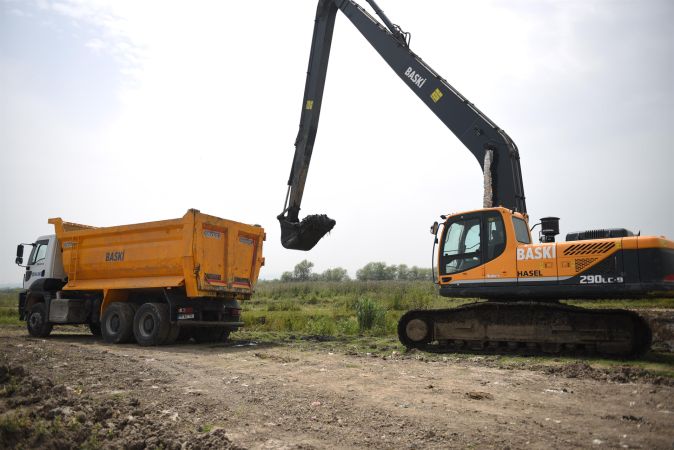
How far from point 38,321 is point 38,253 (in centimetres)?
207

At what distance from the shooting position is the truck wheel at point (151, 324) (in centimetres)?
1134

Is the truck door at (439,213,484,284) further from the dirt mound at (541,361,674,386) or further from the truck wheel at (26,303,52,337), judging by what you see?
the truck wheel at (26,303,52,337)

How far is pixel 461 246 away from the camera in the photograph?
1016 cm

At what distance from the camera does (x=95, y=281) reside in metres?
13.5

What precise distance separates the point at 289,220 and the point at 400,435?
9204 millimetres

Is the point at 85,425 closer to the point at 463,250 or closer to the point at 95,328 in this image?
the point at 463,250

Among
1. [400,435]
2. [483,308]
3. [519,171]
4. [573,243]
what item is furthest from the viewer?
[519,171]

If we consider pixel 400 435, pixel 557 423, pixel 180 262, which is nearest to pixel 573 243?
pixel 557 423

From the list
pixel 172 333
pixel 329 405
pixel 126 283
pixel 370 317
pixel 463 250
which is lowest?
pixel 329 405

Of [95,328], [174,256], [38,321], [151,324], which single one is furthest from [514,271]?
[38,321]

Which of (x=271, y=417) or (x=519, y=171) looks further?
(x=519, y=171)

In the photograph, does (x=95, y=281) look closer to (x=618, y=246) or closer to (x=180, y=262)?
(x=180, y=262)

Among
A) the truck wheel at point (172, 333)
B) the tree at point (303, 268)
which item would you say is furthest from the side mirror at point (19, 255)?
the tree at point (303, 268)

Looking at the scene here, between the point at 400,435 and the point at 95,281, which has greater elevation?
the point at 95,281
